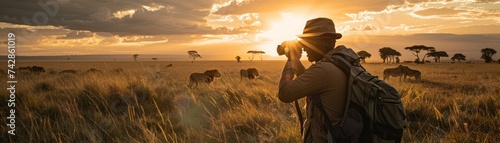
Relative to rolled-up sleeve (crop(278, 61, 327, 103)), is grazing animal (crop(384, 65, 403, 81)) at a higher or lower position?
lower

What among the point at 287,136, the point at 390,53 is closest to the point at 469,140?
the point at 287,136

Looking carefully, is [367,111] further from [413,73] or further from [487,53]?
[487,53]

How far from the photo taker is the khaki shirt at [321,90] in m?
2.93

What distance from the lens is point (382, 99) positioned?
282 centimetres

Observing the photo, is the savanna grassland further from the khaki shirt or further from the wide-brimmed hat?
the wide-brimmed hat

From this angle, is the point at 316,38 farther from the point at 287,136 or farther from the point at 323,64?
the point at 287,136

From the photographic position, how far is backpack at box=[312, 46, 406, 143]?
2836 mm

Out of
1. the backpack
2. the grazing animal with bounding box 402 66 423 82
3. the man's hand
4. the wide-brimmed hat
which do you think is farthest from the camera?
the grazing animal with bounding box 402 66 423 82

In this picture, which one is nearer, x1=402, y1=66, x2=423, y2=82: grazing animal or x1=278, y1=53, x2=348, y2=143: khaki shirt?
x1=278, y1=53, x2=348, y2=143: khaki shirt

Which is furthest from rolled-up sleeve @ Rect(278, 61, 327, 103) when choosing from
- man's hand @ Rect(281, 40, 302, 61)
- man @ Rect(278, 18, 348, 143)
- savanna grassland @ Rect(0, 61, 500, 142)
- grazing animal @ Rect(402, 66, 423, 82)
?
grazing animal @ Rect(402, 66, 423, 82)

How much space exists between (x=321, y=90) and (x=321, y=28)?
559mm

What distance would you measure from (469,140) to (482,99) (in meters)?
3.76

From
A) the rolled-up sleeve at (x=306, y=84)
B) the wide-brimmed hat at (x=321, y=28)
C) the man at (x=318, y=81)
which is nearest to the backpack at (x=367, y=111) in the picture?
the man at (x=318, y=81)

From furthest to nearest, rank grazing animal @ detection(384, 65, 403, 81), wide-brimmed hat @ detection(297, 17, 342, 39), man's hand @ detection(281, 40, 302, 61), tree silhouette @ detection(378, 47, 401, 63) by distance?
tree silhouette @ detection(378, 47, 401, 63) → grazing animal @ detection(384, 65, 403, 81) → man's hand @ detection(281, 40, 302, 61) → wide-brimmed hat @ detection(297, 17, 342, 39)
